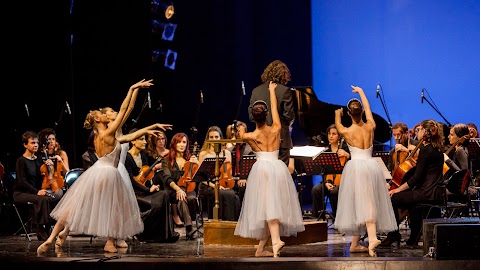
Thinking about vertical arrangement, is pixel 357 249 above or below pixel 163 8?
below

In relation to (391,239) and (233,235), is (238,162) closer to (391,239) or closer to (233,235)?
(233,235)

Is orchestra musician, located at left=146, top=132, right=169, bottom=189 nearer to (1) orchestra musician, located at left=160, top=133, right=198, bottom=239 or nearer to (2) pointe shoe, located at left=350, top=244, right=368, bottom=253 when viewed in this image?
(1) orchestra musician, located at left=160, top=133, right=198, bottom=239

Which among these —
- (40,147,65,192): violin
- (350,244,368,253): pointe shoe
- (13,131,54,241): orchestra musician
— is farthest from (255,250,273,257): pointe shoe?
(40,147,65,192): violin

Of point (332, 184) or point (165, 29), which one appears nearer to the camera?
point (332, 184)

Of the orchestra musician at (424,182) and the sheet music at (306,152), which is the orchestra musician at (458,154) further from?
the sheet music at (306,152)

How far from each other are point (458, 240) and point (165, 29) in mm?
8123

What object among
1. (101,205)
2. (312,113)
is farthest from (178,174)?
(312,113)

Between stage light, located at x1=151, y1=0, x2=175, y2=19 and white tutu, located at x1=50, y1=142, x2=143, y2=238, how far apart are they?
18.5 ft

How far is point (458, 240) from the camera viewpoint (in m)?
6.18

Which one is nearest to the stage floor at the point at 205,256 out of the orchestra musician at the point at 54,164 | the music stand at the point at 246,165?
the orchestra musician at the point at 54,164

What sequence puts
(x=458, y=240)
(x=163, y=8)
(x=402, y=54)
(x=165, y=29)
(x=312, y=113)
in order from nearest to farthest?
(x=458, y=240) < (x=312, y=113) < (x=163, y=8) < (x=165, y=29) < (x=402, y=54)

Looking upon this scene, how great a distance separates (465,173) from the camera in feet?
27.3

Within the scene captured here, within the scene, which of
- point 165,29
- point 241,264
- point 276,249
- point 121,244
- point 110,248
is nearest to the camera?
point 241,264

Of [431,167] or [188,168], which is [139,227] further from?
[431,167]
